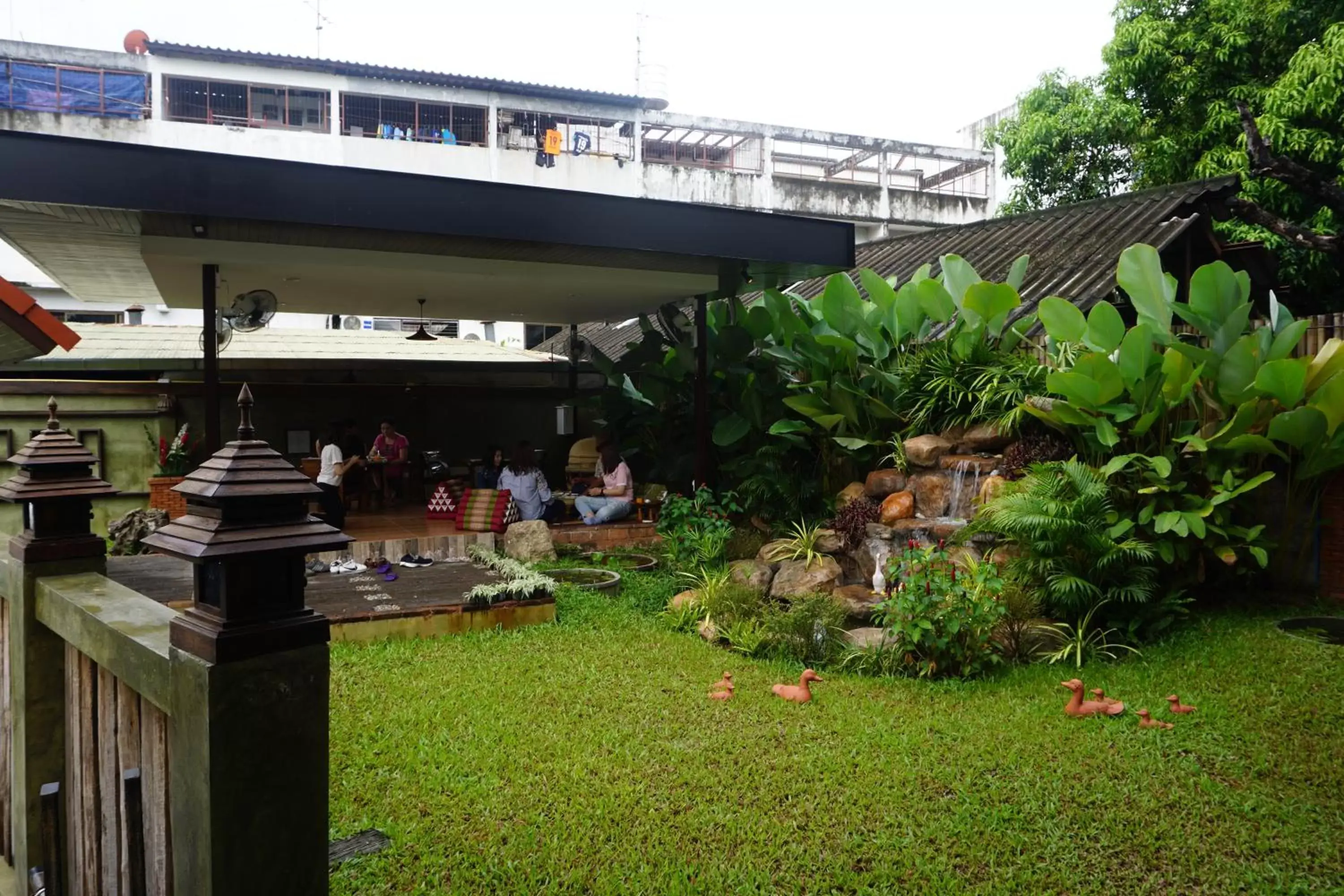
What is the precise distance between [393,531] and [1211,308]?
7.94 m

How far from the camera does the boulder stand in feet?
27.9

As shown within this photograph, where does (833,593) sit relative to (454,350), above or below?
below

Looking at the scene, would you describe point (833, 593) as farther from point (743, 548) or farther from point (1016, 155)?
point (1016, 155)

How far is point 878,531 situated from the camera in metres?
8.26

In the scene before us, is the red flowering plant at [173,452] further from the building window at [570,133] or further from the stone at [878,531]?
the building window at [570,133]

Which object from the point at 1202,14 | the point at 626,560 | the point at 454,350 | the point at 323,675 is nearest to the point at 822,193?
the point at 1202,14

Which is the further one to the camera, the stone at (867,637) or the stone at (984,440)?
the stone at (984,440)

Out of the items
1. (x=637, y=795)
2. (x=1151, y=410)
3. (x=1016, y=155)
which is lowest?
(x=637, y=795)

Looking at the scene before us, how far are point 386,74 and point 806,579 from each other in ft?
65.8

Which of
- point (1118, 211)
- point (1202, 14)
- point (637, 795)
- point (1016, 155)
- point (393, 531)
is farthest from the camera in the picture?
point (1016, 155)

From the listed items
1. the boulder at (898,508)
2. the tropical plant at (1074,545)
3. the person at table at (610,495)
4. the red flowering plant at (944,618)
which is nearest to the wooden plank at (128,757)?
the red flowering plant at (944,618)

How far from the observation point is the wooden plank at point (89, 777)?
8.86 ft

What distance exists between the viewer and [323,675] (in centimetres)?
208

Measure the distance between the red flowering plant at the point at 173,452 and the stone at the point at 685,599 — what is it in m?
6.59
